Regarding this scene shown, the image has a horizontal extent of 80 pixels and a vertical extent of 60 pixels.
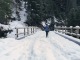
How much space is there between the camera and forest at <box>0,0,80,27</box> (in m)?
54.3

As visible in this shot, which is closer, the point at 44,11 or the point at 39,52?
the point at 39,52

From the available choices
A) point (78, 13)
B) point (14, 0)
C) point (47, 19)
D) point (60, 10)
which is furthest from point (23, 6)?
point (78, 13)

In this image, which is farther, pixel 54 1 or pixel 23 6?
pixel 54 1

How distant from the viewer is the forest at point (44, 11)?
54344 millimetres

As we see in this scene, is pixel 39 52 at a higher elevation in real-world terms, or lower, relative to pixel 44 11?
lower

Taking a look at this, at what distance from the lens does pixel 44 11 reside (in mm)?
78062

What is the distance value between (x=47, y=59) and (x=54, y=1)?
3117 inches

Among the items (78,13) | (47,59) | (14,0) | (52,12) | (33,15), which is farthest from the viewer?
(52,12)

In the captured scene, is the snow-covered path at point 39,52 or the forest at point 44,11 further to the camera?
the forest at point 44,11

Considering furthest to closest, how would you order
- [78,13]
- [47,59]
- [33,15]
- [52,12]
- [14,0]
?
[52,12]
[14,0]
[33,15]
[78,13]
[47,59]

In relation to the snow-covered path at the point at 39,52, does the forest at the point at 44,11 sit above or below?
above

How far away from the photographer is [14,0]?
252 ft

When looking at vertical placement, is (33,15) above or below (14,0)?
below

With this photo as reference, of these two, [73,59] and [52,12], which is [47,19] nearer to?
[52,12]
